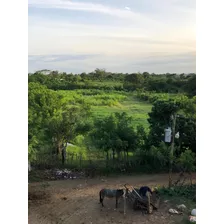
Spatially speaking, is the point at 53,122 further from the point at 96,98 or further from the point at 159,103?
the point at 159,103

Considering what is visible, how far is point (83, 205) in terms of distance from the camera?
3.61 metres

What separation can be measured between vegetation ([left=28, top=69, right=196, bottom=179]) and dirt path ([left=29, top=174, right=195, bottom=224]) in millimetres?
240

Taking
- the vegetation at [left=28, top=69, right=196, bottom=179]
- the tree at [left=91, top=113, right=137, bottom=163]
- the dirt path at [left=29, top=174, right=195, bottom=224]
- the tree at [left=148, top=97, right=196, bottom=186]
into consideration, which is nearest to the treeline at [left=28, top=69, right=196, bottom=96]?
the vegetation at [left=28, top=69, right=196, bottom=179]

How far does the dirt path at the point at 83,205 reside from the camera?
3.35 meters

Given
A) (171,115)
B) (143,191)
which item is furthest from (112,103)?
(143,191)

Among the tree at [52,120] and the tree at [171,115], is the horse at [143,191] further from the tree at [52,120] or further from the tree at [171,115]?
the tree at [52,120]

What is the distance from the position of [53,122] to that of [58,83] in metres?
0.69

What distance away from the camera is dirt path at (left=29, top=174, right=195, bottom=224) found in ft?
11.0

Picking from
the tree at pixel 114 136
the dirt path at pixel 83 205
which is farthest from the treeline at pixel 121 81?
the dirt path at pixel 83 205

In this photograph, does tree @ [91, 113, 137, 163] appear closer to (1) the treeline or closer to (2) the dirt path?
(2) the dirt path

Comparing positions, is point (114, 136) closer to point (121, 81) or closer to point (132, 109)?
point (132, 109)
